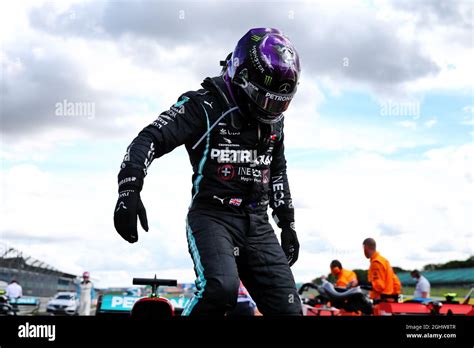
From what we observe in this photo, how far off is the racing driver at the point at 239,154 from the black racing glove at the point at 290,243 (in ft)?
1.15

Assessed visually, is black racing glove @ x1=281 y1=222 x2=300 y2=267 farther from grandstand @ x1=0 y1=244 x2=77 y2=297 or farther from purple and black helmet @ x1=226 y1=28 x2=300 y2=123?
grandstand @ x1=0 y1=244 x2=77 y2=297

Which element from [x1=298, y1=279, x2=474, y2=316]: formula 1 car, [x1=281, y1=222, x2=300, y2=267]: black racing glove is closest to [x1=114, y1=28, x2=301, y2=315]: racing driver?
[x1=281, y1=222, x2=300, y2=267]: black racing glove

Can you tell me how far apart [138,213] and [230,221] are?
1.96 ft

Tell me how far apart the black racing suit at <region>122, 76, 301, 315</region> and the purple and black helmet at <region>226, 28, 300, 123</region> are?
13cm

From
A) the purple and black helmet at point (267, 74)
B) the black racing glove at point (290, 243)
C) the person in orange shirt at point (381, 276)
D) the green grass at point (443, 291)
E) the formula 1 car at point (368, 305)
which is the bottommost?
the formula 1 car at point (368, 305)

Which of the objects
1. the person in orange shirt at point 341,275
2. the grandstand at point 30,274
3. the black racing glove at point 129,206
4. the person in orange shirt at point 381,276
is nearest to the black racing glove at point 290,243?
the black racing glove at point 129,206

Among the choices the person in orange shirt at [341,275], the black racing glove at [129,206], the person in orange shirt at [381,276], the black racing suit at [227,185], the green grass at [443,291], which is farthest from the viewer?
the green grass at [443,291]

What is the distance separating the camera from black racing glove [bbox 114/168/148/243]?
3.12 meters

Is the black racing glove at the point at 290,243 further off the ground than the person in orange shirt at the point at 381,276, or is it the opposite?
the person in orange shirt at the point at 381,276

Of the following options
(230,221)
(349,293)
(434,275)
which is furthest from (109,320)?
(434,275)

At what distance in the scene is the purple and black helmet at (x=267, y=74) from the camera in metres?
3.61

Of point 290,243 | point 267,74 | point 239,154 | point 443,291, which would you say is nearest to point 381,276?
point 290,243

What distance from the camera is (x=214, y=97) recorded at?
3.79 m

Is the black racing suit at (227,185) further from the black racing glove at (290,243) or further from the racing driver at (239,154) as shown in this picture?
the black racing glove at (290,243)
